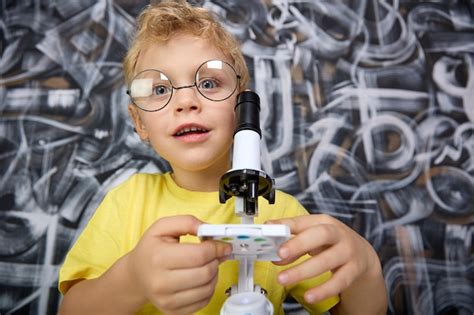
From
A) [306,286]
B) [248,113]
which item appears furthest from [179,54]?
[306,286]

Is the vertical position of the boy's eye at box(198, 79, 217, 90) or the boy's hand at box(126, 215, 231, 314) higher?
the boy's eye at box(198, 79, 217, 90)

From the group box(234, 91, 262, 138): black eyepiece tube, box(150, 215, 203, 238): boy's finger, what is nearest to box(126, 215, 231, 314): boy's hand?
box(150, 215, 203, 238): boy's finger

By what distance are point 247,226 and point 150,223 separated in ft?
1.25

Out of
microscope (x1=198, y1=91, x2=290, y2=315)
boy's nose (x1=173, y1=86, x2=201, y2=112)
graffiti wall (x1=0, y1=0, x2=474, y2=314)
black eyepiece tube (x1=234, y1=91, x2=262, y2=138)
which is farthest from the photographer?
graffiti wall (x1=0, y1=0, x2=474, y2=314)

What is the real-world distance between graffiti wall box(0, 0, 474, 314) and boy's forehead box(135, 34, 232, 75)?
1.50 ft

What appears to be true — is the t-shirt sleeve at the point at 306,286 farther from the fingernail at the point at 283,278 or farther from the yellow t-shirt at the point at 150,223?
the fingernail at the point at 283,278

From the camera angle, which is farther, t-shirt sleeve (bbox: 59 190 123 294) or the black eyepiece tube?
t-shirt sleeve (bbox: 59 190 123 294)

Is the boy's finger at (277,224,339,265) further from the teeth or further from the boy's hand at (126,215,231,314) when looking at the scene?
the teeth

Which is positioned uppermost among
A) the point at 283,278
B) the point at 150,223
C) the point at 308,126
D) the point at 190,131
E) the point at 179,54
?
the point at 308,126

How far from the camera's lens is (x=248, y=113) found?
635mm

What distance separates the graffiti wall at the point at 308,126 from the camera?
118cm

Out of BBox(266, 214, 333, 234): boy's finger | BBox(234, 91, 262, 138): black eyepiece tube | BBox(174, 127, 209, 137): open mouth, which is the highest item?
BBox(174, 127, 209, 137): open mouth

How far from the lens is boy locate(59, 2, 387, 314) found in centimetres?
57

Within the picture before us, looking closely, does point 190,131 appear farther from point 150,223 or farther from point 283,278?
point 283,278
